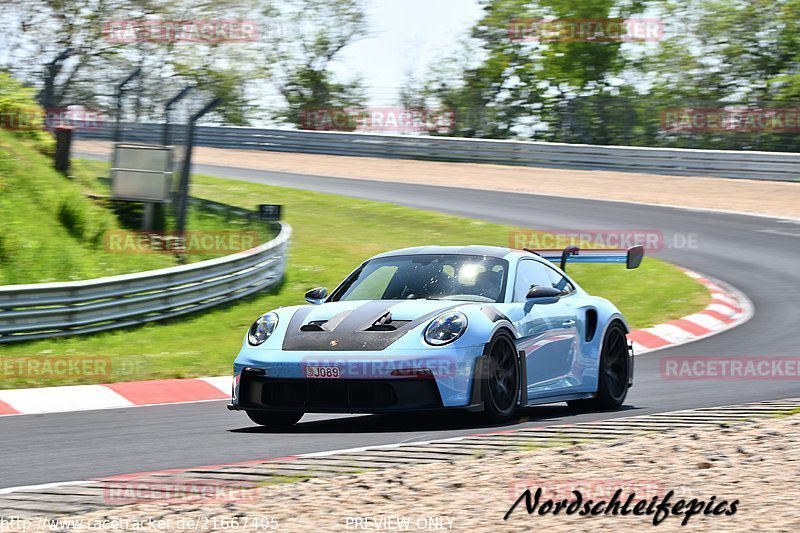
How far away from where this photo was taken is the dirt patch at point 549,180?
86.9 feet

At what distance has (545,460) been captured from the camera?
20.0 ft

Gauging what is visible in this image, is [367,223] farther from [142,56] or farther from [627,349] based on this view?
[627,349]

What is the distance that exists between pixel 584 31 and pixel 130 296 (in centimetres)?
3054

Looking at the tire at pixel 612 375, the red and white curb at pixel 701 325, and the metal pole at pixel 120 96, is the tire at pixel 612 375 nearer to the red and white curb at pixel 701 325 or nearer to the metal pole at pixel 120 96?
the red and white curb at pixel 701 325

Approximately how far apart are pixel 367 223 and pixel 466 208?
9.64 feet

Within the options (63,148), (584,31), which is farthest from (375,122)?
(63,148)

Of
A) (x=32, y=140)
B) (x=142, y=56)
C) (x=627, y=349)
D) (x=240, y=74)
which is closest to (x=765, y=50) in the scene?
(x=240, y=74)

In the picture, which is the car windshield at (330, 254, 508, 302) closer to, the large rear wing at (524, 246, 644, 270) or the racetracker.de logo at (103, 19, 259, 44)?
the large rear wing at (524, 246, 644, 270)

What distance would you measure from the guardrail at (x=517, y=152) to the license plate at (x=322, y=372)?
778 inches

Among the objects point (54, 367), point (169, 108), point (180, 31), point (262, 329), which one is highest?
point (180, 31)

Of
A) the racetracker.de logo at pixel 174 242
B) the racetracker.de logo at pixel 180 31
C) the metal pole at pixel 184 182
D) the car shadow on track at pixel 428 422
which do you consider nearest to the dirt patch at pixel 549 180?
the racetracker.de logo at pixel 180 31

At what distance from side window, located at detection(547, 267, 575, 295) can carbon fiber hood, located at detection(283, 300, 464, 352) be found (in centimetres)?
138

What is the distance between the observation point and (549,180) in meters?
30.3

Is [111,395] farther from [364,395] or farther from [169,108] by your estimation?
[169,108]
